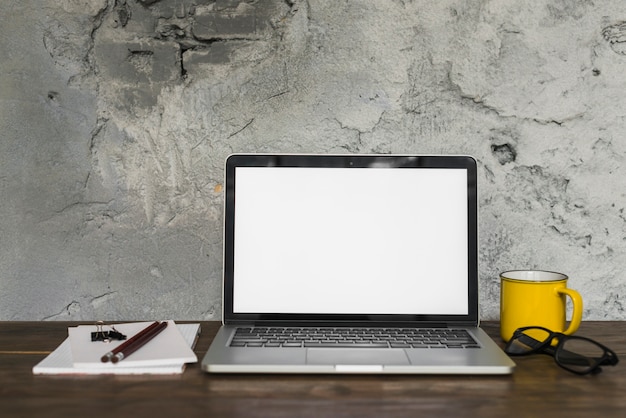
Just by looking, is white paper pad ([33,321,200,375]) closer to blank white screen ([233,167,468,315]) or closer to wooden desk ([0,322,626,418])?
wooden desk ([0,322,626,418])

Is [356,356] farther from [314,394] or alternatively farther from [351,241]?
[351,241]

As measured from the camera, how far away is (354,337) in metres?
1.01

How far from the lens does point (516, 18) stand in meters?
1.20

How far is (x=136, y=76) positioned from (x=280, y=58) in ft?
1.00

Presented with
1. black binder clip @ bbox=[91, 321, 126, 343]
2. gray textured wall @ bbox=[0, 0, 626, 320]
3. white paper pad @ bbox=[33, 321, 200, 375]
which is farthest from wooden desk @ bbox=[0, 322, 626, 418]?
gray textured wall @ bbox=[0, 0, 626, 320]

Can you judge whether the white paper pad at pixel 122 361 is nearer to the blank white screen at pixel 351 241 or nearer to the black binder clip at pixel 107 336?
the black binder clip at pixel 107 336

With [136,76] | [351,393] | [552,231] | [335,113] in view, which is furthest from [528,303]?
[136,76]

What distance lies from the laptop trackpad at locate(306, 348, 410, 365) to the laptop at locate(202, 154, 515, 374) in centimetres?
12

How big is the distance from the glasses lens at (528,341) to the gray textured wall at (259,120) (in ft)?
0.73

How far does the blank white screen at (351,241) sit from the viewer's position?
1.09 m

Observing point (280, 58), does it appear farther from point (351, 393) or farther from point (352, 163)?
point (351, 393)

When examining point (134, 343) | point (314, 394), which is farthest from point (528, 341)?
point (134, 343)

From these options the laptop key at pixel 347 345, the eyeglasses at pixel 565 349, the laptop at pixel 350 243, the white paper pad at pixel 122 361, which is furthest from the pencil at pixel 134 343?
the eyeglasses at pixel 565 349

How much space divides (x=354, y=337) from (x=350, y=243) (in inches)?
7.3
